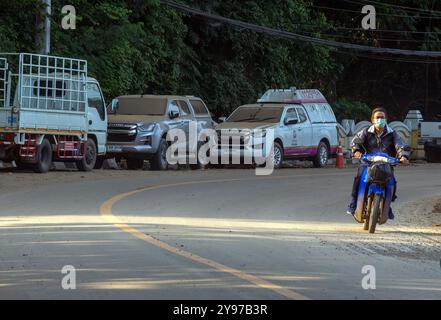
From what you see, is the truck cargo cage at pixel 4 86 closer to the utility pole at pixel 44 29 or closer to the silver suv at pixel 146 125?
the utility pole at pixel 44 29

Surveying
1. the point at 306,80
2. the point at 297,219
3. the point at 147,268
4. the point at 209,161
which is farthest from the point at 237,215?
the point at 306,80

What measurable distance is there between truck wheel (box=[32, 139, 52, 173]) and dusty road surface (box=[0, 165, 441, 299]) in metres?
1.83

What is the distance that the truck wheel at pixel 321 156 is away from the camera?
3481cm

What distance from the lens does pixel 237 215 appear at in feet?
58.0

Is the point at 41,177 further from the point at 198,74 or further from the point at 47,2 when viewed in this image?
the point at 198,74

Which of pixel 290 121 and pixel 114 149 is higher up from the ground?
pixel 290 121

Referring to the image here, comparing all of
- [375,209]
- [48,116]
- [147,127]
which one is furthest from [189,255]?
[147,127]

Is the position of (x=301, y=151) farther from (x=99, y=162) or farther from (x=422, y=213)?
(x=422, y=213)

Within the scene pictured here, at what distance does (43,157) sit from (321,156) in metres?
11.0

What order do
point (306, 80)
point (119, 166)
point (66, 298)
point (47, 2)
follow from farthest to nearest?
point (306, 80), point (119, 166), point (47, 2), point (66, 298)

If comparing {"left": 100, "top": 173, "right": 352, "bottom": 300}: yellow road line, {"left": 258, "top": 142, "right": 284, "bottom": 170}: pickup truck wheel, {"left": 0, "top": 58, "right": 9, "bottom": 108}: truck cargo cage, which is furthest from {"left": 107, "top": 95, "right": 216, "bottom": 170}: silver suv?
{"left": 100, "top": 173, "right": 352, "bottom": 300}: yellow road line

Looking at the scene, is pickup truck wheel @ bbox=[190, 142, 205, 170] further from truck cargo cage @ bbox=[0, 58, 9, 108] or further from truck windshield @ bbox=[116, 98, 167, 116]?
truck cargo cage @ bbox=[0, 58, 9, 108]

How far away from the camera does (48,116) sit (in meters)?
27.0
